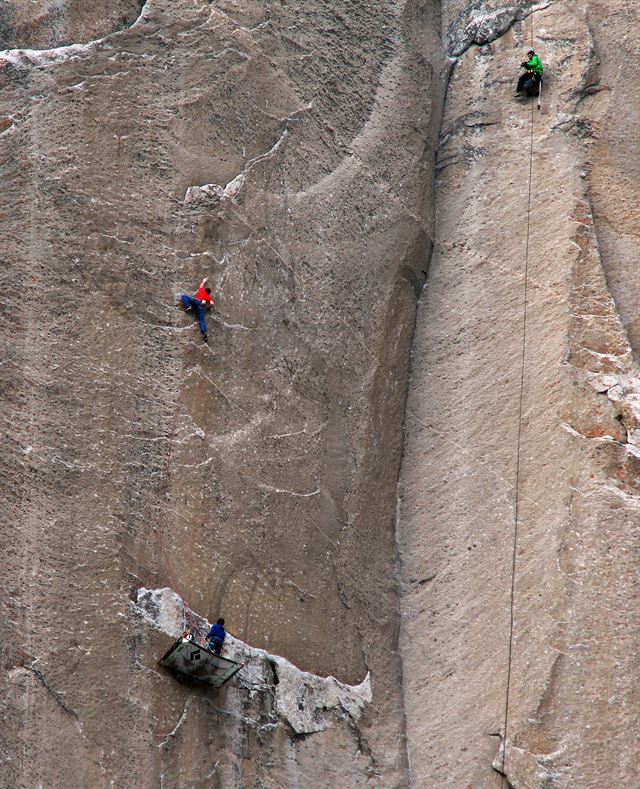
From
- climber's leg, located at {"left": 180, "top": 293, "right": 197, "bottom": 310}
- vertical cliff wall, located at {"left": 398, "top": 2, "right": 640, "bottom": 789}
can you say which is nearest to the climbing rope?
vertical cliff wall, located at {"left": 398, "top": 2, "right": 640, "bottom": 789}

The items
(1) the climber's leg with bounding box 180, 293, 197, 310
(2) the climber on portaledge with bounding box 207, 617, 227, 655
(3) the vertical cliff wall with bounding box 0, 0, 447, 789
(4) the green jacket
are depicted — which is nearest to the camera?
(3) the vertical cliff wall with bounding box 0, 0, 447, 789

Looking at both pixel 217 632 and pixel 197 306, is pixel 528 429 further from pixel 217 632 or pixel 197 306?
pixel 217 632

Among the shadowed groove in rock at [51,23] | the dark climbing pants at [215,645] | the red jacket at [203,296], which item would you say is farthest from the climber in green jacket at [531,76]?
the dark climbing pants at [215,645]

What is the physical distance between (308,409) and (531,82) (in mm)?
5475

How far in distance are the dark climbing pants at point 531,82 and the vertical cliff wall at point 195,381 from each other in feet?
6.35

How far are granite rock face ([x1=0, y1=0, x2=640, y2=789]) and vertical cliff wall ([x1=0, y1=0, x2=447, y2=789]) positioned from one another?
0.10 feet

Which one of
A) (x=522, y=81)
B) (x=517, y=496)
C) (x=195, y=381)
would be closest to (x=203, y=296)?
(x=195, y=381)

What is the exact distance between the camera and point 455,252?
14.0m

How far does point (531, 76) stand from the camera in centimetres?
1412

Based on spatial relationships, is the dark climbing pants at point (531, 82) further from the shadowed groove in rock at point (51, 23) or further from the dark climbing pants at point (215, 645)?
the dark climbing pants at point (215, 645)

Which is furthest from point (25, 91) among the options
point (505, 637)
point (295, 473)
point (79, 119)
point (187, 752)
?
point (505, 637)

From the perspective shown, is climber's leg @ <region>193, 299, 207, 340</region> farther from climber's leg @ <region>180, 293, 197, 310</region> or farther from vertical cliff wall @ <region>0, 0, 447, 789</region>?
vertical cliff wall @ <region>0, 0, 447, 789</region>

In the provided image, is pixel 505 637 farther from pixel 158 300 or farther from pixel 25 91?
pixel 25 91

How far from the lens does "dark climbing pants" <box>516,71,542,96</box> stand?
1413 cm
